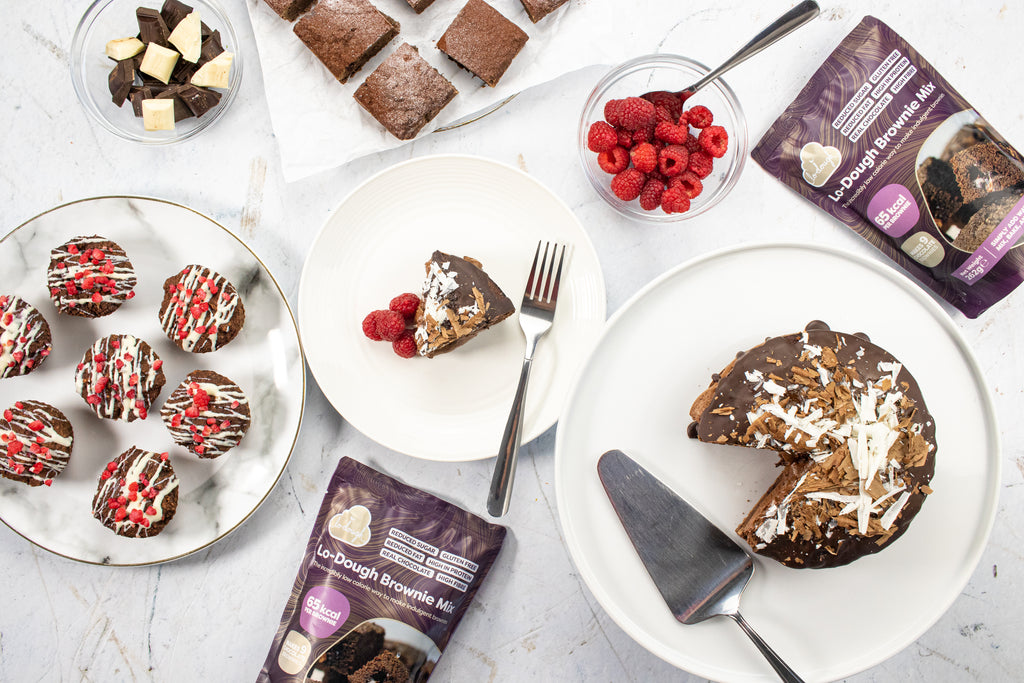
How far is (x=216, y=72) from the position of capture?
175 centimetres

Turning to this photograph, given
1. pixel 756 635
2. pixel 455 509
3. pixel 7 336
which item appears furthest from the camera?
pixel 455 509

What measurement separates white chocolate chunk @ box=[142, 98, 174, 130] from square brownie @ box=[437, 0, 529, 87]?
793mm

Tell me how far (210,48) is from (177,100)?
0.57 feet

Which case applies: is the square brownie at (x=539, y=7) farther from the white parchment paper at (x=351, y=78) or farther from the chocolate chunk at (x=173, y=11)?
the chocolate chunk at (x=173, y=11)

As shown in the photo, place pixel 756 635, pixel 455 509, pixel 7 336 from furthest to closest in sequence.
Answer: pixel 455 509 < pixel 7 336 < pixel 756 635

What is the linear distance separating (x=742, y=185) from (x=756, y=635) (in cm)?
119

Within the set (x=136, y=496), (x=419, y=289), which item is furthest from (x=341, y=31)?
(x=136, y=496)

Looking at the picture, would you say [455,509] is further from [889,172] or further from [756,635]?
[889,172]

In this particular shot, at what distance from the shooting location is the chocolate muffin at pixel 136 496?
1649 mm

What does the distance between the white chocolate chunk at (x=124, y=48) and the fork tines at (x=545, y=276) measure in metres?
1.27

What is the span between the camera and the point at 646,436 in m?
1.40

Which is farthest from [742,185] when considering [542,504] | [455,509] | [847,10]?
[455,509]

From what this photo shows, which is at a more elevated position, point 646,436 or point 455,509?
point 646,436

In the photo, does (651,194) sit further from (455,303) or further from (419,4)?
(419,4)
